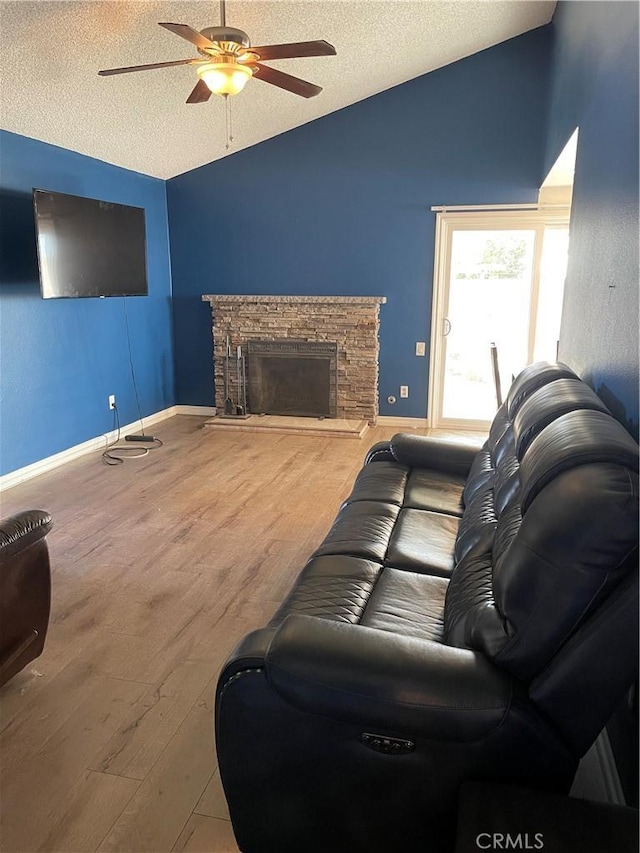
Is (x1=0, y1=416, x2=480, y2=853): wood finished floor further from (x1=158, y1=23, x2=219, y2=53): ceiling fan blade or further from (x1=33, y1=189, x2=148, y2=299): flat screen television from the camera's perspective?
(x1=158, y1=23, x2=219, y2=53): ceiling fan blade

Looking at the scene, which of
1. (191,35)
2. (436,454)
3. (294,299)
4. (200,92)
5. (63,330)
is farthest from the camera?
(294,299)

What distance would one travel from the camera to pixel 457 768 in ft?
4.38

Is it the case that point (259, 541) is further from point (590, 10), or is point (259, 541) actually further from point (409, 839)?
point (590, 10)

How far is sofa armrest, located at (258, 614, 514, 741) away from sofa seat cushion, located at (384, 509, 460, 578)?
77cm

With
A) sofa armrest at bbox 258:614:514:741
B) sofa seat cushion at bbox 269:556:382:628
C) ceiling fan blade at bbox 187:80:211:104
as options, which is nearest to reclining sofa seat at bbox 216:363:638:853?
sofa armrest at bbox 258:614:514:741

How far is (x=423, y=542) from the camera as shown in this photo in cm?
240

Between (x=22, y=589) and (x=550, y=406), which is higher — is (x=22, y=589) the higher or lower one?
the lower one

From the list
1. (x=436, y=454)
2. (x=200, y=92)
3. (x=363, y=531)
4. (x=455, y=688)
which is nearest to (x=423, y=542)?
(x=363, y=531)

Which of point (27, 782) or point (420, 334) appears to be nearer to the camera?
point (27, 782)

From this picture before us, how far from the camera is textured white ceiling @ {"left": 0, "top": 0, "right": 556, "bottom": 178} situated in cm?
343

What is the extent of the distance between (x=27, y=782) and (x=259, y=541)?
1.80 m

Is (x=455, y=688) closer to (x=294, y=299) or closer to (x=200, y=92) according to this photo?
(x=200, y=92)

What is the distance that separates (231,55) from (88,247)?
7.55 feet

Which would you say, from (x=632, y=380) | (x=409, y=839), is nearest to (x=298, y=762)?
(x=409, y=839)
